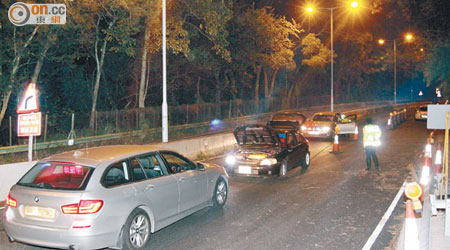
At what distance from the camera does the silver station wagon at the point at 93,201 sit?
595 centimetres

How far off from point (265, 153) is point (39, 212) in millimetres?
7351

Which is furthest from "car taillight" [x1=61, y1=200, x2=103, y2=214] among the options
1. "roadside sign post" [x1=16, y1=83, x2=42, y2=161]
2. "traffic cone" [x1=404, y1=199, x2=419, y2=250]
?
"roadside sign post" [x1=16, y1=83, x2=42, y2=161]

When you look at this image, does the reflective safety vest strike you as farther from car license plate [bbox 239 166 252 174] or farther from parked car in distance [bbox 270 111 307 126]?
parked car in distance [bbox 270 111 307 126]

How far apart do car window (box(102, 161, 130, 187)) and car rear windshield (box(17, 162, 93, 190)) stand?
31 centimetres

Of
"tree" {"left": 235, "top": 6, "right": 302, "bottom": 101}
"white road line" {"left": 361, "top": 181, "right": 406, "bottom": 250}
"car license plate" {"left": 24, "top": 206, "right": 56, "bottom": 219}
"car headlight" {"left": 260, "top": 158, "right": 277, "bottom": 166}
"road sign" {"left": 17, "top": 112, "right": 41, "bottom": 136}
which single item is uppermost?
"tree" {"left": 235, "top": 6, "right": 302, "bottom": 101}

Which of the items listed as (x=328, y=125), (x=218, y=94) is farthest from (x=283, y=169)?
(x=218, y=94)

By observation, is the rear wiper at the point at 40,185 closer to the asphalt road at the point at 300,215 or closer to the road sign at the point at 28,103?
the asphalt road at the point at 300,215

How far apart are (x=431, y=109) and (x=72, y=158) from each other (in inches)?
231

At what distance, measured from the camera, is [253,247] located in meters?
6.80

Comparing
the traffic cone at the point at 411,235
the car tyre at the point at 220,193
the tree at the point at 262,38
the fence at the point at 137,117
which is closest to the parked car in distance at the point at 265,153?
the car tyre at the point at 220,193

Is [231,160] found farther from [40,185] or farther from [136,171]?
[40,185]

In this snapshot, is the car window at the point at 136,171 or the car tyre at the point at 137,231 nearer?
the car tyre at the point at 137,231

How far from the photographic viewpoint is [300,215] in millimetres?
8742

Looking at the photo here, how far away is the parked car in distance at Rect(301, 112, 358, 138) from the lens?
915 inches
